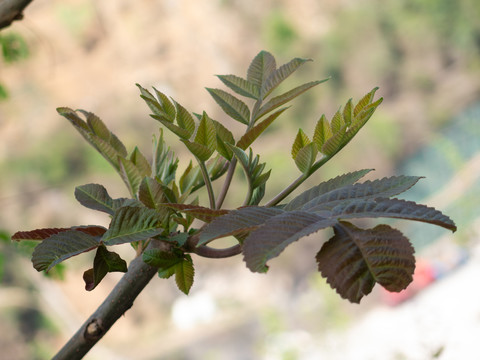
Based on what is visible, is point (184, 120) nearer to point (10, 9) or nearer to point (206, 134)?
point (206, 134)

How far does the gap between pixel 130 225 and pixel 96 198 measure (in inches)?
1.7

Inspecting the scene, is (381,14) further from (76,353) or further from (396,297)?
(76,353)

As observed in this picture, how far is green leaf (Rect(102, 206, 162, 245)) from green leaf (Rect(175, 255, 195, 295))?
0.02 metres

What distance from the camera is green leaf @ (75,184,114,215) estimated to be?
0.25m

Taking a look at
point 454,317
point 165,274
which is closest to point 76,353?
point 165,274

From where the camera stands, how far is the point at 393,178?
0.20 metres

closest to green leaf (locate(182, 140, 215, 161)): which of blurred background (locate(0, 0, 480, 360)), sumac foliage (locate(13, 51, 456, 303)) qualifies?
sumac foliage (locate(13, 51, 456, 303))

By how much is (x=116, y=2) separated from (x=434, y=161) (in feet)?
11.4

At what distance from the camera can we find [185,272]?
0.76 ft

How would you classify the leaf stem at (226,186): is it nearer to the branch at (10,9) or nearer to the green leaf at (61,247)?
the green leaf at (61,247)

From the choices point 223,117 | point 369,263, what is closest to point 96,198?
point 369,263

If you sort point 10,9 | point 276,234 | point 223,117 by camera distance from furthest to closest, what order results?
point 223,117
point 10,9
point 276,234

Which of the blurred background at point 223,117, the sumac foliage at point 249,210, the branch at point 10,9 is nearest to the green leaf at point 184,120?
the sumac foliage at point 249,210

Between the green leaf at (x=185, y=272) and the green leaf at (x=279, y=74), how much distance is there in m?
0.08
